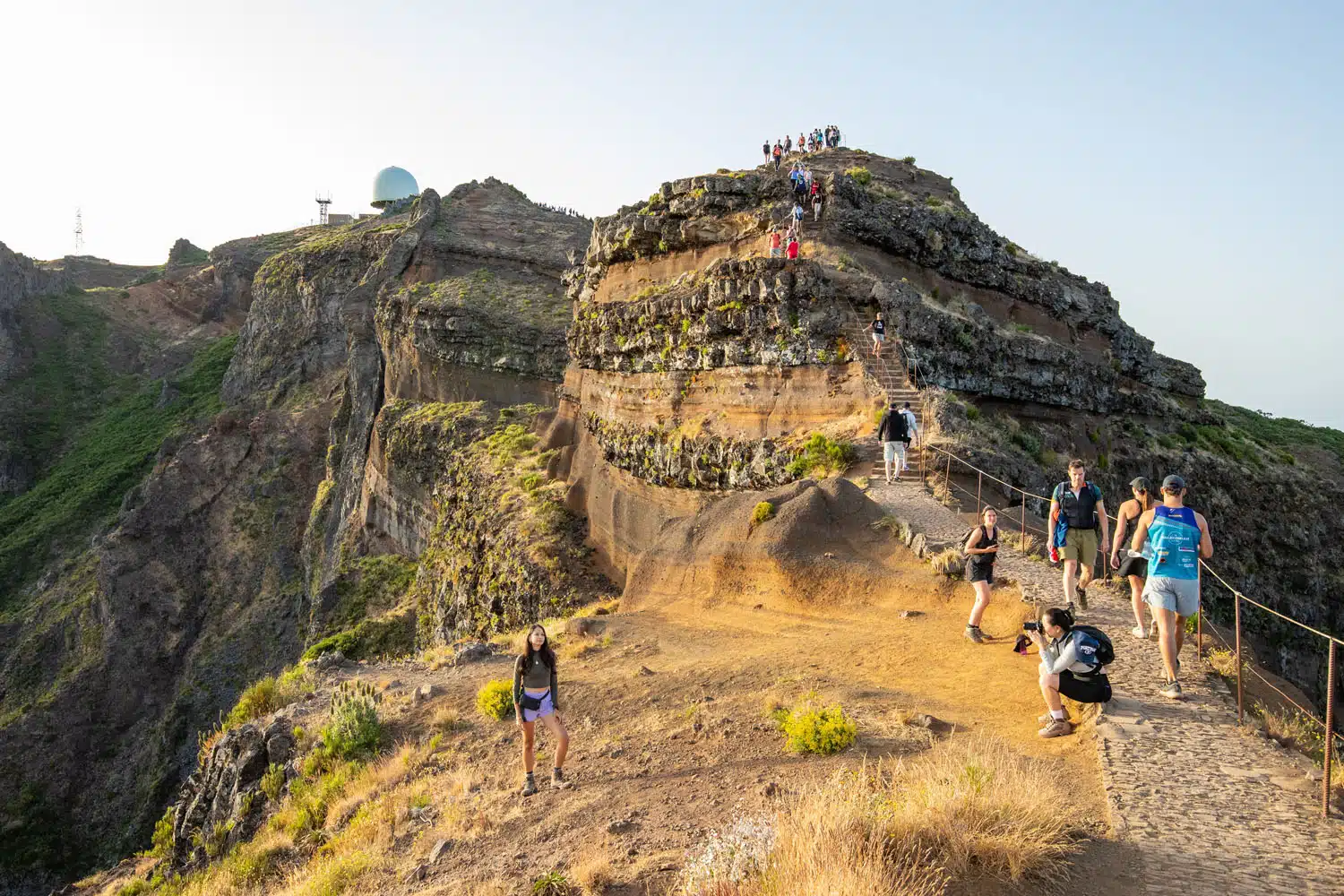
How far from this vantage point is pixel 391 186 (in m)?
88.4

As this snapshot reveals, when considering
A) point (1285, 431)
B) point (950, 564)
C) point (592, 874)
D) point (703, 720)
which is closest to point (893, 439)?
point (950, 564)

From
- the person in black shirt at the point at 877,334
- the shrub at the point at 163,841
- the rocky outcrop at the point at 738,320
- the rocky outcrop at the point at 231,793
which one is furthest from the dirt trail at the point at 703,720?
the rocky outcrop at the point at 738,320

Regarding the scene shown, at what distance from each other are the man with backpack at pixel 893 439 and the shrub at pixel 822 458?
1.09 meters

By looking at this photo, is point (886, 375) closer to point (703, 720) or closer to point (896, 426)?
point (896, 426)

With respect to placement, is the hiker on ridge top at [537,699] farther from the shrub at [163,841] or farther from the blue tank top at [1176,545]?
the shrub at [163,841]

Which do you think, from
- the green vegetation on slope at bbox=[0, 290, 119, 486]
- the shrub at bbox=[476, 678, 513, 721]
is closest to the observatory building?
the green vegetation on slope at bbox=[0, 290, 119, 486]

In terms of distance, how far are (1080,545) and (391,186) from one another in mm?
91265

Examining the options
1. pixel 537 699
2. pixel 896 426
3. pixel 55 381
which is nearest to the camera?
pixel 537 699

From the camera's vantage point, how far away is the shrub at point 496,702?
1093 centimetres

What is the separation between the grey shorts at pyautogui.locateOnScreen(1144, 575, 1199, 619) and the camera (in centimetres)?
752

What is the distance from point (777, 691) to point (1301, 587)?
25274mm

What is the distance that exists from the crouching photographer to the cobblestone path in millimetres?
324

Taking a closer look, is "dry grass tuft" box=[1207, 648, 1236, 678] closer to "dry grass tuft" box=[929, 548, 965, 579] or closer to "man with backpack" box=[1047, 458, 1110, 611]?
"man with backpack" box=[1047, 458, 1110, 611]

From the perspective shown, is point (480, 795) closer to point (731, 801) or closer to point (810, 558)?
point (731, 801)
